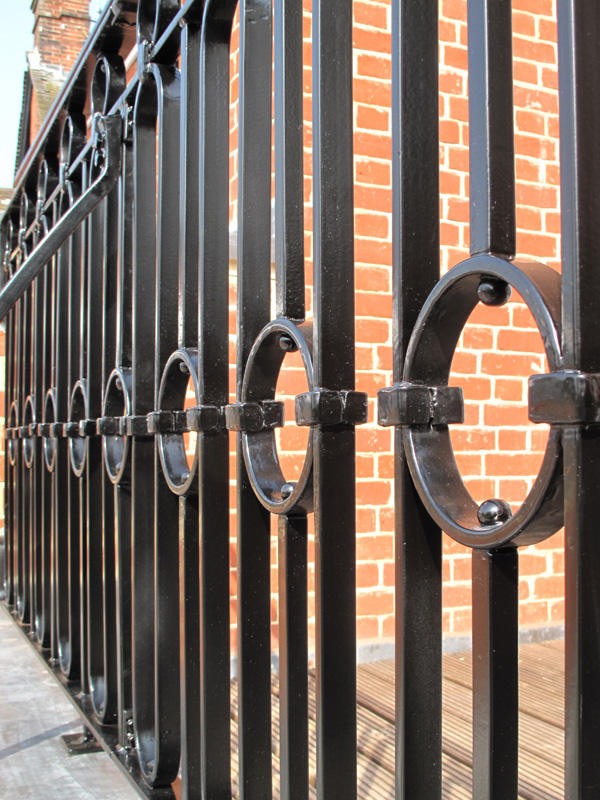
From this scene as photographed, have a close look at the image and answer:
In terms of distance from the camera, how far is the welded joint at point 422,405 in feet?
2.35

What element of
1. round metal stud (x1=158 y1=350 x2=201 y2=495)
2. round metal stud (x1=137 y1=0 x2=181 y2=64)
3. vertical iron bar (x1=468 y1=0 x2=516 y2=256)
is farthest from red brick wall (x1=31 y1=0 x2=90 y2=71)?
vertical iron bar (x1=468 y1=0 x2=516 y2=256)

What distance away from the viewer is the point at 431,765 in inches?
29.4

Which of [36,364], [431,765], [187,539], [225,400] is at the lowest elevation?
[431,765]

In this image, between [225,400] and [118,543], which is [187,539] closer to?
[225,400]

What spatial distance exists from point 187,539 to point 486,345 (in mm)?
2255

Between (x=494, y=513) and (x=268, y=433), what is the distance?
0.44 meters

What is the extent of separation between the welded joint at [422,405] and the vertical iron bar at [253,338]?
0.35 m

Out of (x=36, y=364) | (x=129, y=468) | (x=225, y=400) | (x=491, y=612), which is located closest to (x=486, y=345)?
(x=36, y=364)

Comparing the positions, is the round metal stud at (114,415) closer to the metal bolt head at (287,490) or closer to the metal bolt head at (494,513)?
the metal bolt head at (287,490)

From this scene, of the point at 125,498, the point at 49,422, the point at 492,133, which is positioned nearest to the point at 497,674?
the point at 492,133

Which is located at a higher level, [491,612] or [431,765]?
[491,612]

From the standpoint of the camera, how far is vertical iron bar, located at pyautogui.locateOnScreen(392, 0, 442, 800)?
0.74 metres

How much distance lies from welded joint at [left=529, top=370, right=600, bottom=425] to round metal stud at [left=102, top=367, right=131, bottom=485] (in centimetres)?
107

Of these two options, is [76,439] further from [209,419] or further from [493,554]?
[493,554]
